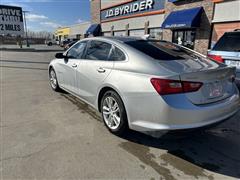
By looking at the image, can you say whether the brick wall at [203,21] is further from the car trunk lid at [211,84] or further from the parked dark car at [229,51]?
the car trunk lid at [211,84]

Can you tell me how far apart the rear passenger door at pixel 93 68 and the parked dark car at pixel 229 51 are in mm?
2977

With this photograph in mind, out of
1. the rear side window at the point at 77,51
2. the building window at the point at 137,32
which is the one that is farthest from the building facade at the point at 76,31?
the rear side window at the point at 77,51

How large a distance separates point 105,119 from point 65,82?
1956mm

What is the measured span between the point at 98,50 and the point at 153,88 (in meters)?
1.76

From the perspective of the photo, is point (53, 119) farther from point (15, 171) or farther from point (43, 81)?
point (43, 81)

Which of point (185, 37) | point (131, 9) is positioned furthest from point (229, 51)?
point (131, 9)

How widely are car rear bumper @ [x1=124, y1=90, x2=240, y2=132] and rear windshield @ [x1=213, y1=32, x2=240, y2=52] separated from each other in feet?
8.61

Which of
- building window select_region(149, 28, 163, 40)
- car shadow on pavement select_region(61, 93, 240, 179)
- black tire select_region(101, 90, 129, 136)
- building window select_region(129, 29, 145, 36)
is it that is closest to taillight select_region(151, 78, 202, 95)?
car shadow on pavement select_region(61, 93, 240, 179)

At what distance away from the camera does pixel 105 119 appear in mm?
3639

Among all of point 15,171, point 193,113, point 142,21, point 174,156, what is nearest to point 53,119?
point 15,171

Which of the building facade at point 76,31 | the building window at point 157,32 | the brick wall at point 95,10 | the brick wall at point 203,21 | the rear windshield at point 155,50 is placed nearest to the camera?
the rear windshield at point 155,50

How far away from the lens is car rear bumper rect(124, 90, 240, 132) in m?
2.53

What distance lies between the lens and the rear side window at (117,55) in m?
3.31

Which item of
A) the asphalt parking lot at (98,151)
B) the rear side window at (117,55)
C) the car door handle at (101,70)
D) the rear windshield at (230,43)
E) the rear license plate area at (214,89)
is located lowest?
the asphalt parking lot at (98,151)
